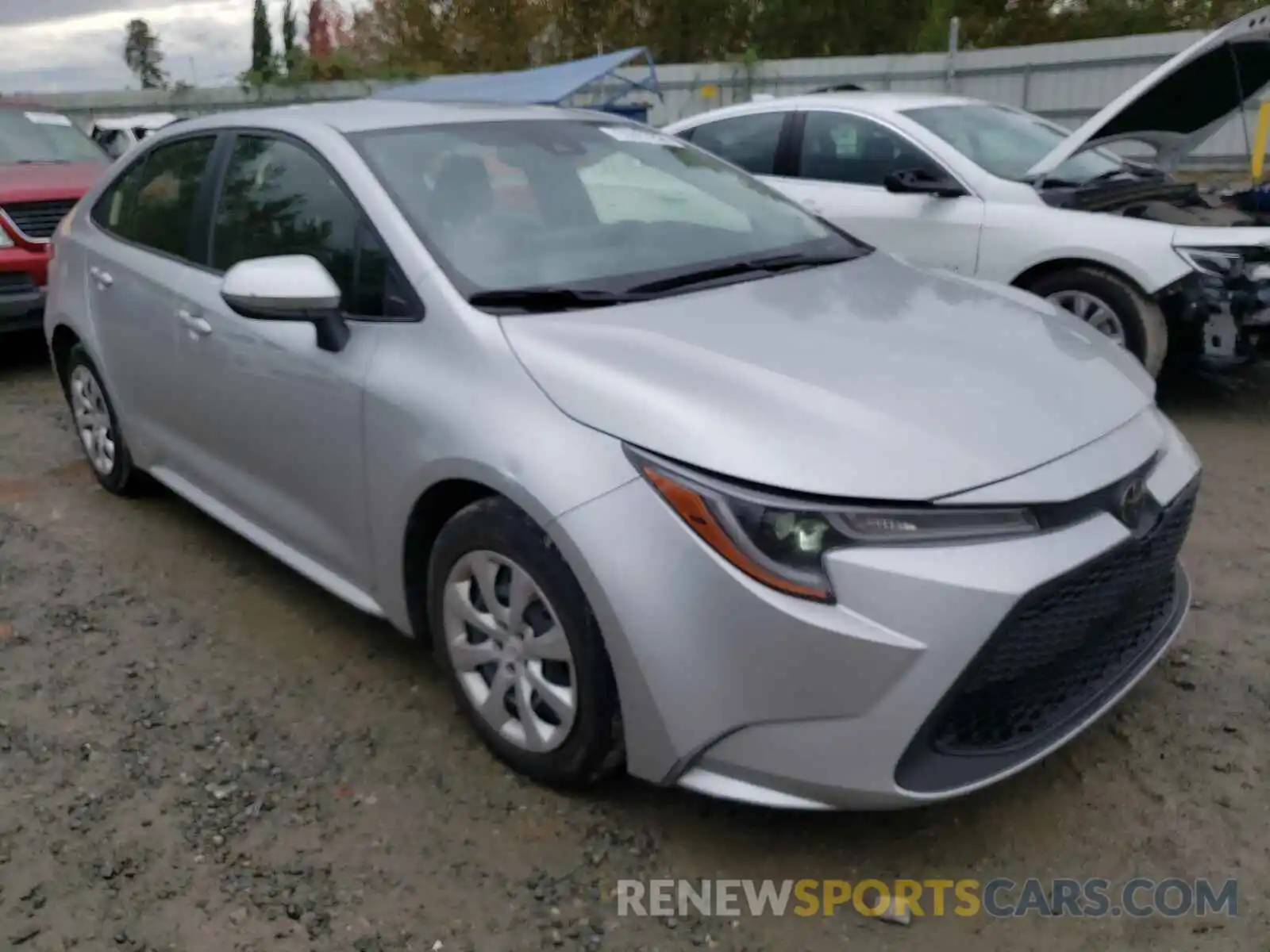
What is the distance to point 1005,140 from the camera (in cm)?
605

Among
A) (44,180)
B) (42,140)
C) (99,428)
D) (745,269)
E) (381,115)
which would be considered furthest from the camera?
(42,140)

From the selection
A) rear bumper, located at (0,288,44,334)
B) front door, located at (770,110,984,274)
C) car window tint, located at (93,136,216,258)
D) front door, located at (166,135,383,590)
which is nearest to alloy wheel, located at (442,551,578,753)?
front door, located at (166,135,383,590)

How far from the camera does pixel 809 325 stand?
2.77 metres

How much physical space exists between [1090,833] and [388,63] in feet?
91.3

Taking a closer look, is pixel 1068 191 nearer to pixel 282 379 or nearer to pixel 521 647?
pixel 282 379

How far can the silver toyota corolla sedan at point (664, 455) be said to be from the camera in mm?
2193

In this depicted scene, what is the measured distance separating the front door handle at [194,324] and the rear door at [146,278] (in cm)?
6

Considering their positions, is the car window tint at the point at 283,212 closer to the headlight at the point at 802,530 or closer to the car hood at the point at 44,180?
the headlight at the point at 802,530

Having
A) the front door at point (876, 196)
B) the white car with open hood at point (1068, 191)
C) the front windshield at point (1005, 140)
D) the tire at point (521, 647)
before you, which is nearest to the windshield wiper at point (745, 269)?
the tire at point (521, 647)

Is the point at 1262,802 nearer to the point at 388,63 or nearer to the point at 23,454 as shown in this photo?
the point at 23,454

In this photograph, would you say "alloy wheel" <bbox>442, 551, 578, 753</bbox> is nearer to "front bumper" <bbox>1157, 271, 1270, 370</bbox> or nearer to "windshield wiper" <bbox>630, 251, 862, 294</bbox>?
"windshield wiper" <bbox>630, 251, 862, 294</bbox>

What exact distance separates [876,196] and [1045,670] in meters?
4.11

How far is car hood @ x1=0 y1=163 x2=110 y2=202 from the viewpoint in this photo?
7.15 m

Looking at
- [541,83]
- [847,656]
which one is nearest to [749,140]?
A: [847,656]
